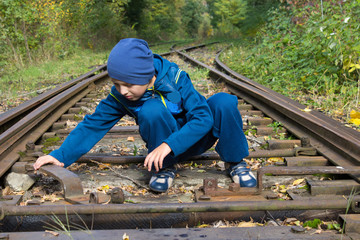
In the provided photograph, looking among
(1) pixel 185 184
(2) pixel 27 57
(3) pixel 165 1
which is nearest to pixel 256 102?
(1) pixel 185 184

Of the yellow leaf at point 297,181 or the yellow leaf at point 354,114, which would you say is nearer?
the yellow leaf at point 297,181

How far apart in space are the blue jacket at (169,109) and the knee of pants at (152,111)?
0.23 ft

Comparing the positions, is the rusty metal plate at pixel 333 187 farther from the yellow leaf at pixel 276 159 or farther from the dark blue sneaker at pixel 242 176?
the yellow leaf at pixel 276 159

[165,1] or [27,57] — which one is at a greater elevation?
[165,1]

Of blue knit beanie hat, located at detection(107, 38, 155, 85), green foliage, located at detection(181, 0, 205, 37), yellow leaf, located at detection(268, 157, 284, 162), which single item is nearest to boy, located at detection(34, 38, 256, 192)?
blue knit beanie hat, located at detection(107, 38, 155, 85)

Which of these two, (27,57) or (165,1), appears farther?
(165,1)

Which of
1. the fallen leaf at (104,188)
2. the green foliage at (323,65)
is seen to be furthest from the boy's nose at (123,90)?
the green foliage at (323,65)

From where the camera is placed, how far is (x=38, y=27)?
11852 millimetres

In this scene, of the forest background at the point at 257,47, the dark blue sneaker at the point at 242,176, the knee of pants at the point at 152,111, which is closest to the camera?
the knee of pants at the point at 152,111

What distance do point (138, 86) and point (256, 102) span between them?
2787 millimetres

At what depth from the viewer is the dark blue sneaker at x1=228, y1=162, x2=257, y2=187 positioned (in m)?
2.45

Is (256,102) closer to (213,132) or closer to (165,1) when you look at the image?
(213,132)

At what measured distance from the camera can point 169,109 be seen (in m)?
2.47

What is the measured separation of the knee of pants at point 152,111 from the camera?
2.35 m
